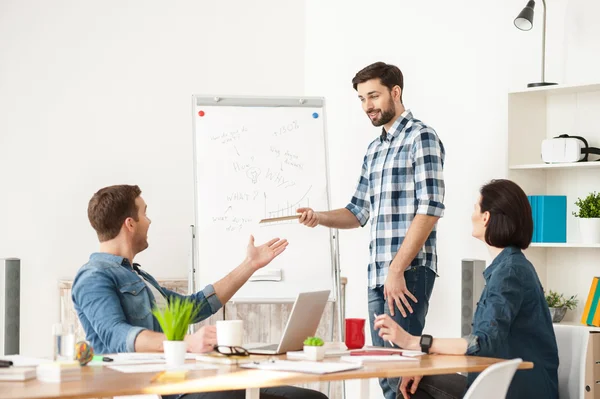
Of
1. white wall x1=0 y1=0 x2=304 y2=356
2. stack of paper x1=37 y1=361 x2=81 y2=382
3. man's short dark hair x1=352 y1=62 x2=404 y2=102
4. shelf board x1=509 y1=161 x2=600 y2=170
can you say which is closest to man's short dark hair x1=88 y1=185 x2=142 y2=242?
stack of paper x1=37 y1=361 x2=81 y2=382

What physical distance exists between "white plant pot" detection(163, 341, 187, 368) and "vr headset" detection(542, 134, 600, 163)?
2.49 metres

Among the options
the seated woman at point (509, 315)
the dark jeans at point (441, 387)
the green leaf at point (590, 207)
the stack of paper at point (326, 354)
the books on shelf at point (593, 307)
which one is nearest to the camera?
the stack of paper at point (326, 354)

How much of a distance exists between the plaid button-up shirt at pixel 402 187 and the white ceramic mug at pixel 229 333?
120 centimetres

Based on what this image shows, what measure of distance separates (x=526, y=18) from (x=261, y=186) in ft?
5.00

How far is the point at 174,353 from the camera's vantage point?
2.10 metres

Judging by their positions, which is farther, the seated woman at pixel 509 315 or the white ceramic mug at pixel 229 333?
the seated woman at pixel 509 315

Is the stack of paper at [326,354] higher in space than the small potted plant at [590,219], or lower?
lower

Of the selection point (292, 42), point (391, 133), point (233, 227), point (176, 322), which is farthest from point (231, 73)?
point (176, 322)

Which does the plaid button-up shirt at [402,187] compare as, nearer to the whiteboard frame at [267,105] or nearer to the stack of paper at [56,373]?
the whiteboard frame at [267,105]

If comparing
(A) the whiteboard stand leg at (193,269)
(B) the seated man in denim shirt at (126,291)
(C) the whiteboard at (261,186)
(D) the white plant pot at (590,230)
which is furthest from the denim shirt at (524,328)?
(A) the whiteboard stand leg at (193,269)

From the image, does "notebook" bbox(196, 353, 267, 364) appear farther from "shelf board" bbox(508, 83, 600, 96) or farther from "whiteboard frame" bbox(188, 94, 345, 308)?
"shelf board" bbox(508, 83, 600, 96)

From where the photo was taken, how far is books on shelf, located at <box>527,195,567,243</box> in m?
4.02

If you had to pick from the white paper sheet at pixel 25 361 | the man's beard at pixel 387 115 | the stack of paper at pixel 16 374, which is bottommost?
the white paper sheet at pixel 25 361

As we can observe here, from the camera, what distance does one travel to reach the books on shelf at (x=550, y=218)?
13.2 feet
